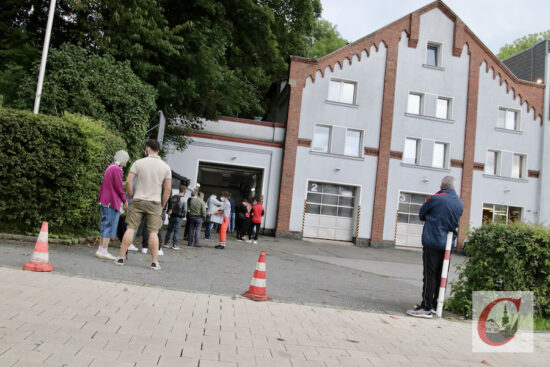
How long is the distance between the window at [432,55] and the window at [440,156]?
4.72 m

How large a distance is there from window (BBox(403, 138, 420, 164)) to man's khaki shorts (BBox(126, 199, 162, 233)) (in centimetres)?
1956

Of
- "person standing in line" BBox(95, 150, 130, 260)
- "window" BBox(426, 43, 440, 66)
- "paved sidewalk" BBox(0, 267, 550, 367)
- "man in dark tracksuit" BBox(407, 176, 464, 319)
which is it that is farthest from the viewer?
"window" BBox(426, 43, 440, 66)

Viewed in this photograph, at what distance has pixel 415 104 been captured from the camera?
25047mm

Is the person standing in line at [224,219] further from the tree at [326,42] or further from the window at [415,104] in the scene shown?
the tree at [326,42]

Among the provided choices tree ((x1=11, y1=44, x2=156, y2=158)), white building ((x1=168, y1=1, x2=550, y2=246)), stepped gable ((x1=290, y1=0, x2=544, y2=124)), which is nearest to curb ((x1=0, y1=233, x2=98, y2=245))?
tree ((x1=11, y1=44, x2=156, y2=158))

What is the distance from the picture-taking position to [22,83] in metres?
13.2

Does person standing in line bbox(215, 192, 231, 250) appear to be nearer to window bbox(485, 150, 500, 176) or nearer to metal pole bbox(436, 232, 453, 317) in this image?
metal pole bbox(436, 232, 453, 317)

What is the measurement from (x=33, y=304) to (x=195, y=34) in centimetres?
1371

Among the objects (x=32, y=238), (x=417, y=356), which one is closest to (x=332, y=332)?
(x=417, y=356)

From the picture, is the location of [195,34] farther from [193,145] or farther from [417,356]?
[417,356]

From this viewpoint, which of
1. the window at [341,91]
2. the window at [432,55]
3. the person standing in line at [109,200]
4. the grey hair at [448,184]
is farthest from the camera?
the window at [432,55]

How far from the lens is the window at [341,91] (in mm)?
24203

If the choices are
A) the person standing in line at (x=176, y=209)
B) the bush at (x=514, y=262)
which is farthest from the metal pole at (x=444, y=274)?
the person standing in line at (x=176, y=209)

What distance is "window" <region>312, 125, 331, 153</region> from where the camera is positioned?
78.0 ft
